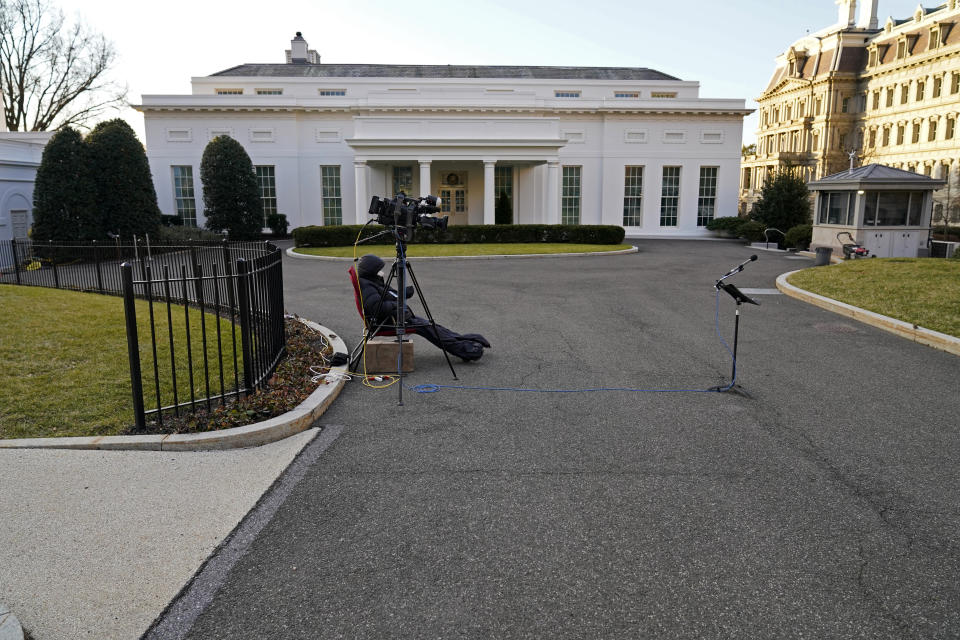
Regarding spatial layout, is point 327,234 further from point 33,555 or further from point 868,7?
point 868,7

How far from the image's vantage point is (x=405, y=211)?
7785 millimetres

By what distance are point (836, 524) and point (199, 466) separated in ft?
15.0

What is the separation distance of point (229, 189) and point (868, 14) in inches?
2712

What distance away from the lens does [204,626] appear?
3.24 m

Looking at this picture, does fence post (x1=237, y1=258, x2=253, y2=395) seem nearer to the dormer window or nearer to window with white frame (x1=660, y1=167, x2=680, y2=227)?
window with white frame (x1=660, y1=167, x2=680, y2=227)

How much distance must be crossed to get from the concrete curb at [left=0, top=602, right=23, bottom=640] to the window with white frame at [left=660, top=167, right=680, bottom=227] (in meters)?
39.3

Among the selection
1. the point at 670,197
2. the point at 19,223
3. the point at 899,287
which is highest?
the point at 670,197

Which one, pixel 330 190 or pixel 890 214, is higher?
pixel 330 190

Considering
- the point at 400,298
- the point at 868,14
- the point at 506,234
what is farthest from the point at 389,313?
the point at 868,14

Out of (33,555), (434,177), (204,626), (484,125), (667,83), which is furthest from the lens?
(667,83)

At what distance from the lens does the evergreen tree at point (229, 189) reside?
31.6m

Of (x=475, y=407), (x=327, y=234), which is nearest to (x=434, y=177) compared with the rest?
(x=327, y=234)

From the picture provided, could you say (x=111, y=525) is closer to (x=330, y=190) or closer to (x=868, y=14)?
(x=330, y=190)

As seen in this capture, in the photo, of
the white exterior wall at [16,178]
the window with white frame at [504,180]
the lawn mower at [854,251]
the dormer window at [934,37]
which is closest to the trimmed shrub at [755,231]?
the lawn mower at [854,251]
